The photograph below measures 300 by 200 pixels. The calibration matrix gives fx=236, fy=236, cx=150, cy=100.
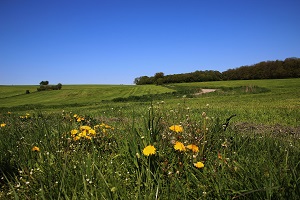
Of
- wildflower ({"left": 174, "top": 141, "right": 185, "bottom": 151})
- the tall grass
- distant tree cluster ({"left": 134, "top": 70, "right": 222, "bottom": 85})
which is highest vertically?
distant tree cluster ({"left": 134, "top": 70, "right": 222, "bottom": 85})

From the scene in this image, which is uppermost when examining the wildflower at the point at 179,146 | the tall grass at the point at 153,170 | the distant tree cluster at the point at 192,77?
the distant tree cluster at the point at 192,77

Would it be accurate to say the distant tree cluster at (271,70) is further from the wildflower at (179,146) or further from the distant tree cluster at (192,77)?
the wildflower at (179,146)

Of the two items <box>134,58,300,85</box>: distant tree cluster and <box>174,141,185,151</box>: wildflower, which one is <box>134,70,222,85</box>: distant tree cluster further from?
<box>174,141,185,151</box>: wildflower

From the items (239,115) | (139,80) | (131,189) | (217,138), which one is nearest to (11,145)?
(131,189)

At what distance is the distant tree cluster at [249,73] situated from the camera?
7471 centimetres

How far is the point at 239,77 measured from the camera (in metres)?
85.9

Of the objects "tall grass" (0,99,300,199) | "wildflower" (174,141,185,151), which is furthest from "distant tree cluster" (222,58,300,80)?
"wildflower" (174,141,185,151)

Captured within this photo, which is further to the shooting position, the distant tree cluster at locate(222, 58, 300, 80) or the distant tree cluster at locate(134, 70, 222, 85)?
the distant tree cluster at locate(134, 70, 222, 85)

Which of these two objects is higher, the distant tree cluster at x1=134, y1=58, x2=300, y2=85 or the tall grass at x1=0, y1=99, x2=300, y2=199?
the distant tree cluster at x1=134, y1=58, x2=300, y2=85

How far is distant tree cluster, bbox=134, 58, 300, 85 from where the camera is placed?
7471cm

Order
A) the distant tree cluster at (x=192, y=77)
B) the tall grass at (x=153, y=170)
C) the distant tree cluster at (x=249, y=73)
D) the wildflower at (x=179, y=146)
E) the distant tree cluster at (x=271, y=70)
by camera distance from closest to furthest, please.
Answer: the tall grass at (x=153, y=170) → the wildflower at (x=179, y=146) → the distant tree cluster at (x=271, y=70) → the distant tree cluster at (x=249, y=73) → the distant tree cluster at (x=192, y=77)

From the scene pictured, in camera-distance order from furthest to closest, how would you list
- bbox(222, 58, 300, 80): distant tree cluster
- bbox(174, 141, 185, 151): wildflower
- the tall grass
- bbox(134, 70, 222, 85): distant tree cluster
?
bbox(134, 70, 222, 85): distant tree cluster → bbox(222, 58, 300, 80): distant tree cluster → bbox(174, 141, 185, 151): wildflower → the tall grass

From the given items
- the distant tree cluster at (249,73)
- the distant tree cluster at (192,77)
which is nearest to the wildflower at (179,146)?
the distant tree cluster at (249,73)

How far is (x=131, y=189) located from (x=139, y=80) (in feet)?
372
